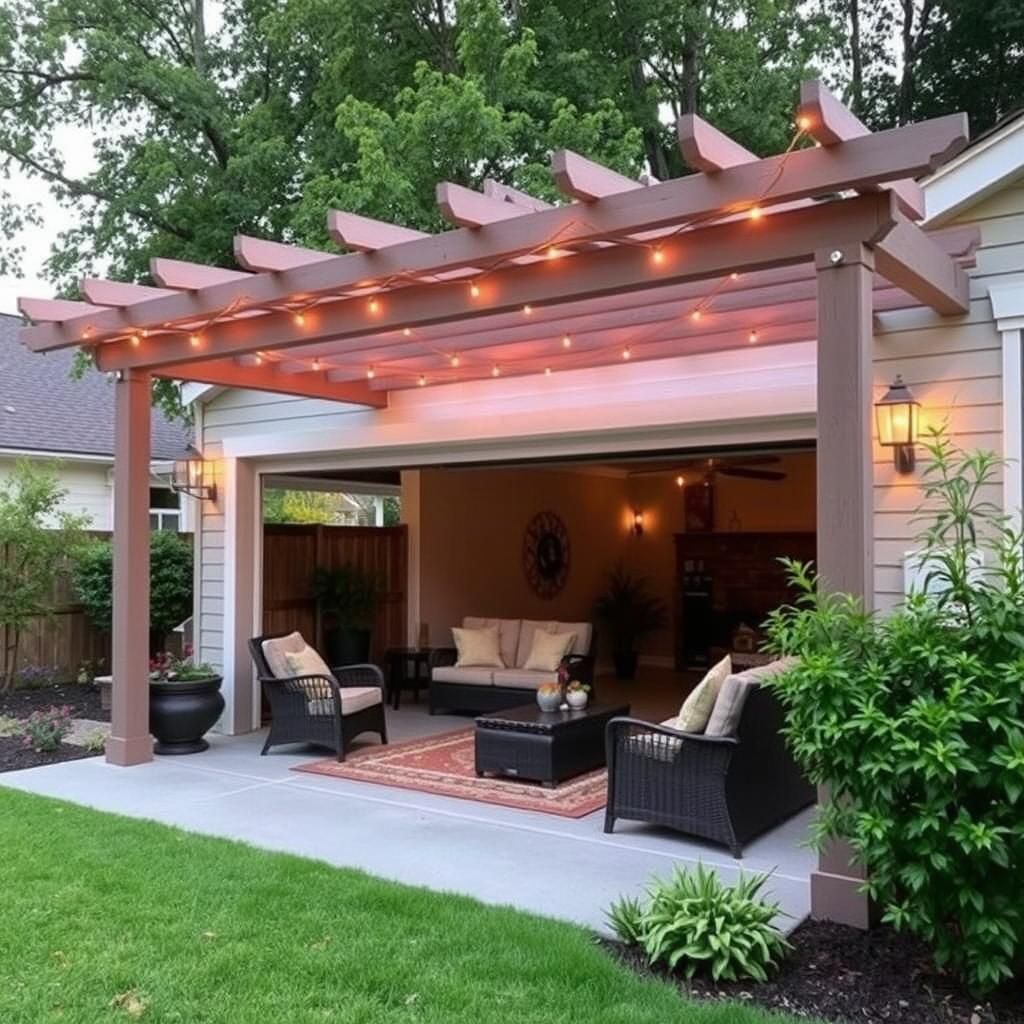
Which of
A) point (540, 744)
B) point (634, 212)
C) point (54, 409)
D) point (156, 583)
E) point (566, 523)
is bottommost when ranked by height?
point (540, 744)

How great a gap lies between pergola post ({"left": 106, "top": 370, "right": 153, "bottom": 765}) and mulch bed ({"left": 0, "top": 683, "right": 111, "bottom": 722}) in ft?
6.77

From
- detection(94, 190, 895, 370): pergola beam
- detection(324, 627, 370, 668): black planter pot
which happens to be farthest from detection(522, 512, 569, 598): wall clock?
detection(94, 190, 895, 370): pergola beam

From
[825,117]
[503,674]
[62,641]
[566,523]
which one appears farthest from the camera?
[566,523]

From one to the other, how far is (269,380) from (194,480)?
6.15 feet

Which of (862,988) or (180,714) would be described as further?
(180,714)

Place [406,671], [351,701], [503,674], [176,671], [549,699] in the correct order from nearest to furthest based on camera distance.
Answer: [549,699], [351,701], [176,671], [503,674], [406,671]

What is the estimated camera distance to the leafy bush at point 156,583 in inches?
405

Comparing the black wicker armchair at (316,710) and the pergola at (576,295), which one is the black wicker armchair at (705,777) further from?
the black wicker armchair at (316,710)

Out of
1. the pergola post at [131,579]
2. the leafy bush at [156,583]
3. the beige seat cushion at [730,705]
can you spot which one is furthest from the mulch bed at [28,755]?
the beige seat cushion at [730,705]

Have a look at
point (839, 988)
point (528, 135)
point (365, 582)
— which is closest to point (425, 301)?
point (839, 988)

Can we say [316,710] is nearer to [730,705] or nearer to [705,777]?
[705,777]

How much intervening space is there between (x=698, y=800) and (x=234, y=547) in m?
5.06

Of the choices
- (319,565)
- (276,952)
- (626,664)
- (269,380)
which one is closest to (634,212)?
(276,952)

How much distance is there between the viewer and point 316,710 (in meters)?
7.24
